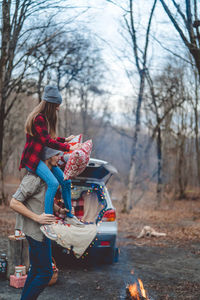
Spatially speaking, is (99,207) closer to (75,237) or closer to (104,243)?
(104,243)

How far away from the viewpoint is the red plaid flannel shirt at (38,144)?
121 inches

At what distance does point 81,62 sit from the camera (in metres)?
19.9

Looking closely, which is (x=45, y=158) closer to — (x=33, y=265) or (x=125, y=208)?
(x=33, y=265)

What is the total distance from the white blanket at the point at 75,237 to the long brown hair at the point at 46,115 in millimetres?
898

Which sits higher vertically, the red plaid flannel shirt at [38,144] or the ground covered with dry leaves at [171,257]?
the red plaid flannel shirt at [38,144]

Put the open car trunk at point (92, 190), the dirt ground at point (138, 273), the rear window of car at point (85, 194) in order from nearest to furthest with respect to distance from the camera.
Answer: the dirt ground at point (138, 273)
the open car trunk at point (92, 190)
the rear window of car at point (85, 194)

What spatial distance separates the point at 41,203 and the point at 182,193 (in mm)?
27987

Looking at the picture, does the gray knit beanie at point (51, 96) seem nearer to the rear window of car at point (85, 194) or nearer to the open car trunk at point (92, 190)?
the open car trunk at point (92, 190)

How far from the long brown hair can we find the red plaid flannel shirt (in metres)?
0.05

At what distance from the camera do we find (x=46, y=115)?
10.5 feet

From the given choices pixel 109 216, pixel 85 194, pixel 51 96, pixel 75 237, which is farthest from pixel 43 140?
pixel 85 194

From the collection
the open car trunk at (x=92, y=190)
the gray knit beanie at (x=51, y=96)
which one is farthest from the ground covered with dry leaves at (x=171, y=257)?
the gray knit beanie at (x=51, y=96)

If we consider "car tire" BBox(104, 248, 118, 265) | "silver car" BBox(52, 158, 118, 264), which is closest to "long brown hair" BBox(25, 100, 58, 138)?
"silver car" BBox(52, 158, 118, 264)

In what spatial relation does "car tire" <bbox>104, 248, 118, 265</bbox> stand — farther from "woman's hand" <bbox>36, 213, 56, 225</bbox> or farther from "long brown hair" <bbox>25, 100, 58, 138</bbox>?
"long brown hair" <bbox>25, 100, 58, 138</bbox>
